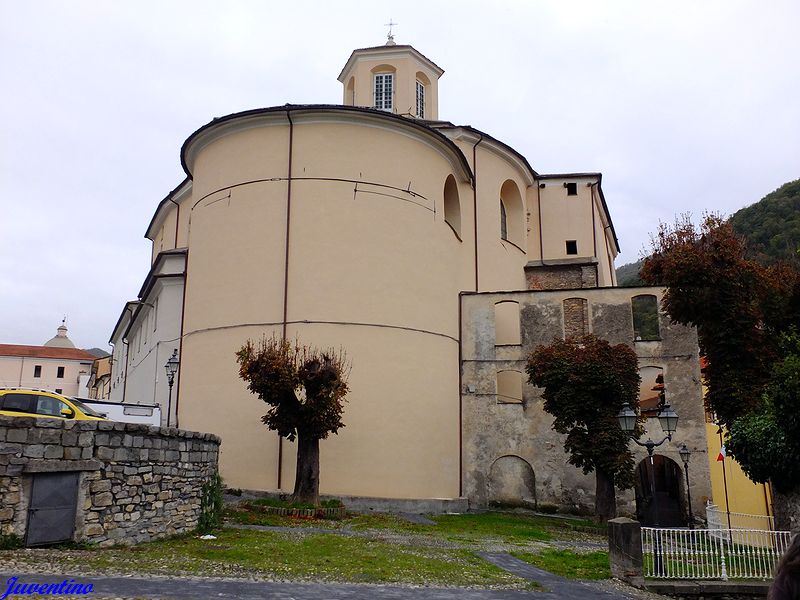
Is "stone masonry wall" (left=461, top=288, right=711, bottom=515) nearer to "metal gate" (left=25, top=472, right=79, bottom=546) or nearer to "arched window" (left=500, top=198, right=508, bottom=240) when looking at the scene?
"arched window" (left=500, top=198, right=508, bottom=240)

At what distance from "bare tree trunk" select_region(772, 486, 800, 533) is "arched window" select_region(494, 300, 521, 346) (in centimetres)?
1089

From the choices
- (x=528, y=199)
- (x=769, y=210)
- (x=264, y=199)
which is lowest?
(x=264, y=199)

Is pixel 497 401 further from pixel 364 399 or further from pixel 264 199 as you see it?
pixel 264 199

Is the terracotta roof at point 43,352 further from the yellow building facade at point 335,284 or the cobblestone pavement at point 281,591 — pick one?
the cobblestone pavement at point 281,591

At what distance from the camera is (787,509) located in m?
15.1

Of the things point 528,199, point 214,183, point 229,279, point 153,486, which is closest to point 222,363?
point 229,279

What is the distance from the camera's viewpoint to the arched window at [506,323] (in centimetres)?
2570

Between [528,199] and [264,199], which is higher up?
[528,199]

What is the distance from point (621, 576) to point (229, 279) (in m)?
14.2

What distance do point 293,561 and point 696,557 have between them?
6351 mm

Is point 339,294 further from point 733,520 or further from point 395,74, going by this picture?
point 395,74

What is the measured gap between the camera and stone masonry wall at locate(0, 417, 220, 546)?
29.9 feet

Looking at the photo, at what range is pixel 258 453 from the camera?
2005cm

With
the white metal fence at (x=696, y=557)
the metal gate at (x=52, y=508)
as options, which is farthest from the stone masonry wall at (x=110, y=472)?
the white metal fence at (x=696, y=557)
